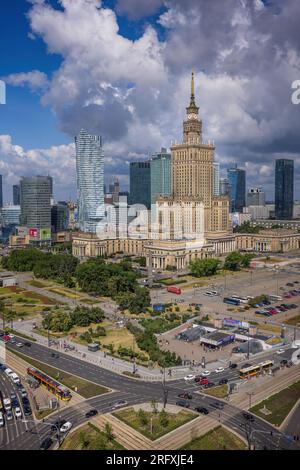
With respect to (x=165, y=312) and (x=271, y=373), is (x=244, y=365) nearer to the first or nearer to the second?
(x=271, y=373)

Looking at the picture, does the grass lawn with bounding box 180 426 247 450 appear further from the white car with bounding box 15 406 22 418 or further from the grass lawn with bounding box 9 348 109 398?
the white car with bounding box 15 406 22 418

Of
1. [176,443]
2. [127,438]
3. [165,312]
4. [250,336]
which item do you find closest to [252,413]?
[176,443]

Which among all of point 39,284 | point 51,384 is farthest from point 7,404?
point 39,284

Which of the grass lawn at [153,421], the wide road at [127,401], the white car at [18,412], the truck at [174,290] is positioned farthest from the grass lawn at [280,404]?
the truck at [174,290]

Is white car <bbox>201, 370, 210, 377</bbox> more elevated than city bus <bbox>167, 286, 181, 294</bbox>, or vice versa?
city bus <bbox>167, 286, 181, 294</bbox>

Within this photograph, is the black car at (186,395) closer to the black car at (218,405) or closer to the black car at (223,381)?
the black car at (218,405)

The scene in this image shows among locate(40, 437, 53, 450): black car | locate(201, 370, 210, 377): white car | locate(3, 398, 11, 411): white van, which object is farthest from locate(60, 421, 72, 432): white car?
locate(201, 370, 210, 377): white car

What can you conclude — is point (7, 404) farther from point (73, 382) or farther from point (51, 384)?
point (73, 382)
